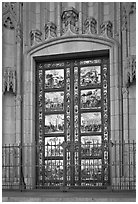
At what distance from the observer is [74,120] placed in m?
10.5

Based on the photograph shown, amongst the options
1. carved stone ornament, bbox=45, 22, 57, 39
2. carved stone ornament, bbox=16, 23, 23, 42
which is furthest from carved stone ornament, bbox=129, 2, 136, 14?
carved stone ornament, bbox=16, 23, 23, 42

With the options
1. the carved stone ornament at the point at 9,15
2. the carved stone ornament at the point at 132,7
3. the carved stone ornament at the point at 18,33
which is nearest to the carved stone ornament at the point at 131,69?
the carved stone ornament at the point at 132,7

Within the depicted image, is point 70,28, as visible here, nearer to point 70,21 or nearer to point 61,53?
point 70,21

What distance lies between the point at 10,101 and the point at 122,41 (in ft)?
9.36

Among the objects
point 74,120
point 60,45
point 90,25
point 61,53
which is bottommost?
point 74,120

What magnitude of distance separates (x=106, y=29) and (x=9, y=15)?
2289 millimetres

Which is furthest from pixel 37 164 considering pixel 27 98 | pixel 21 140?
pixel 27 98

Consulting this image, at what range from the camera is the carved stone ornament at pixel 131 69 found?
9781mm

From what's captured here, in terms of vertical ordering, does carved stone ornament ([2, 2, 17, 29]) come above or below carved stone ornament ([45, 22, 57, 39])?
above

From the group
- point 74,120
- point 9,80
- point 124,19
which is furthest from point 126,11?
point 9,80

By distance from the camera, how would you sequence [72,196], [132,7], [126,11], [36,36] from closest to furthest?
[72,196] → [132,7] → [126,11] → [36,36]

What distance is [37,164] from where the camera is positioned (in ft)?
34.2

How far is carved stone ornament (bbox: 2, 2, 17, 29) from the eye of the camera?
1073cm

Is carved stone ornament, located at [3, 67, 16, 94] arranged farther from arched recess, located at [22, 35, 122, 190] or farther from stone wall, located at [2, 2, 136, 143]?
arched recess, located at [22, 35, 122, 190]
